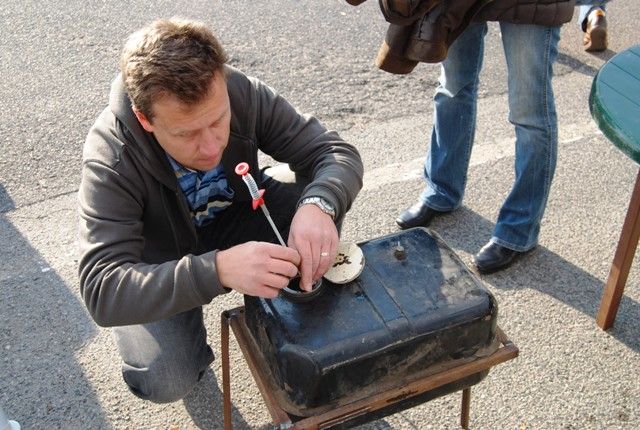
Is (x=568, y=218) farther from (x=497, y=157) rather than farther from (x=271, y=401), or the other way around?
(x=271, y=401)

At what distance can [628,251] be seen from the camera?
2.58 m

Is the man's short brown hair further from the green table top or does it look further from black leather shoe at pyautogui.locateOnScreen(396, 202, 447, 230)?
black leather shoe at pyautogui.locateOnScreen(396, 202, 447, 230)

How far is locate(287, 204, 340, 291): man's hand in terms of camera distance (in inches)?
73.7

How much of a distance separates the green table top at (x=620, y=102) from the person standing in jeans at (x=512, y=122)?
33cm

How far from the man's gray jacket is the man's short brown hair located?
152 mm

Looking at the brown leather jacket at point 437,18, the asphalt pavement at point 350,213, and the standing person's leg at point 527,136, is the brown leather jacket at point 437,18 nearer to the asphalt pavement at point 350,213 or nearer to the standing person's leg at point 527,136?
the standing person's leg at point 527,136

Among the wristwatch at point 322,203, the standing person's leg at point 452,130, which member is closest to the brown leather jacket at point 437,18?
the standing person's leg at point 452,130

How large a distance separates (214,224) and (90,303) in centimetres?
72

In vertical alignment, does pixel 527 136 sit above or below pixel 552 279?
above

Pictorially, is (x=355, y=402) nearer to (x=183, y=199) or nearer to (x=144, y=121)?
(x=183, y=199)

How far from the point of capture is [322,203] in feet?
6.76

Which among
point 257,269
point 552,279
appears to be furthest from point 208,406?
point 552,279

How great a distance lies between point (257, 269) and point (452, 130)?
1648 mm

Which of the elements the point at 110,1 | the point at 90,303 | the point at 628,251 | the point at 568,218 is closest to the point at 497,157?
the point at 568,218
